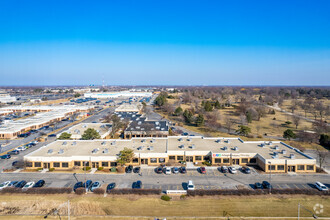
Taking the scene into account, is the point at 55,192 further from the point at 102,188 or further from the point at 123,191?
the point at 123,191

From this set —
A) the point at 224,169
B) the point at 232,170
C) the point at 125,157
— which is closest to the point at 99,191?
the point at 125,157

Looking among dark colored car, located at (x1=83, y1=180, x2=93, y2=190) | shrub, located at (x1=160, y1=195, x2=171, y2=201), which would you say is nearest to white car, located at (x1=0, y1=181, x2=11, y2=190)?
dark colored car, located at (x1=83, y1=180, x2=93, y2=190)

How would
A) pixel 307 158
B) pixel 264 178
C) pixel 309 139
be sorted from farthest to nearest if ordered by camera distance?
pixel 309 139
pixel 307 158
pixel 264 178

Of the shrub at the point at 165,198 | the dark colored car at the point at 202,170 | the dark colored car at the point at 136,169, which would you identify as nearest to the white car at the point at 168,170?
the dark colored car at the point at 136,169

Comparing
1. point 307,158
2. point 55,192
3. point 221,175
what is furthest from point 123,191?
point 307,158

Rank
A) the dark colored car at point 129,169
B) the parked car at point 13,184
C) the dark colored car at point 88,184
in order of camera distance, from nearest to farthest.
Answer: the dark colored car at point 88,184 < the parked car at point 13,184 < the dark colored car at point 129,169

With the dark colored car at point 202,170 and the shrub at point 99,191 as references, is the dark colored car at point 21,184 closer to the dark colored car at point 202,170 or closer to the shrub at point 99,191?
the shrub at point 99,191

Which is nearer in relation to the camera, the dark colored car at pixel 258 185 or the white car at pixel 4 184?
the dark colored car at pixel 258 185
